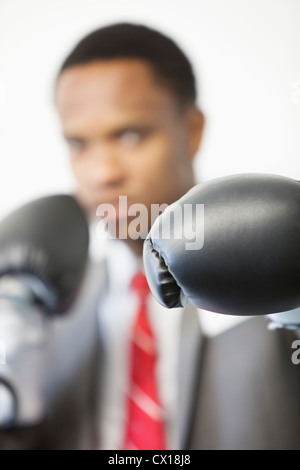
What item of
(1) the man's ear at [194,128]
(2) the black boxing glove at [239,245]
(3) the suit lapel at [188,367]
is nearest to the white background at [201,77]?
(1) the man's ear at [194,128]

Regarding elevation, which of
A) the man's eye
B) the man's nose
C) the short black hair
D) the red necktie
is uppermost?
the short black hair

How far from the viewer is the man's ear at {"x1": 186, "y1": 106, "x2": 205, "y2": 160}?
0.85 meters

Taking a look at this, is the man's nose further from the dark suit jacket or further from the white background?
the dark suit jacket

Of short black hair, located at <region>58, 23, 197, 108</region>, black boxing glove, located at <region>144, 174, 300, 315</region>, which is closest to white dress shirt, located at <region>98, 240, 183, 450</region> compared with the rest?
short black hair, located at <region>58, 23, 197, 108</region>

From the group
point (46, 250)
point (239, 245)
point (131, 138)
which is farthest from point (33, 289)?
point (239, 245)

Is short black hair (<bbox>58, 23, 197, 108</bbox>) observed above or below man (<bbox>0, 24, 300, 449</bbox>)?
above

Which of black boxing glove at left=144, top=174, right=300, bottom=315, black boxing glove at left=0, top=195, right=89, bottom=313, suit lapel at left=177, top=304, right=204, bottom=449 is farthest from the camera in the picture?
suit lapel at left=177, top=304, right=204, bottom=449

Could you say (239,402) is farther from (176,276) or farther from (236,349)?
(176,276)

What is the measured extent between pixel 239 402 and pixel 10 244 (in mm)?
492

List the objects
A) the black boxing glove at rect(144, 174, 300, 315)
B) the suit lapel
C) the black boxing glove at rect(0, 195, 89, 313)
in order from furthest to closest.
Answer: the suit lapel, the black boxing glove at rect(0, 195, 89, 313), the black boxing glove at rect(144, 174, 300, 315)

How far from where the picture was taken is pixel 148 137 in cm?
85

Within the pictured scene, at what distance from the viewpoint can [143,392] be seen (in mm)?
833

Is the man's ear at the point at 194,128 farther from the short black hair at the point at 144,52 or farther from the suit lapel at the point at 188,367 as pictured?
the suit lapel at the point at 188,367
